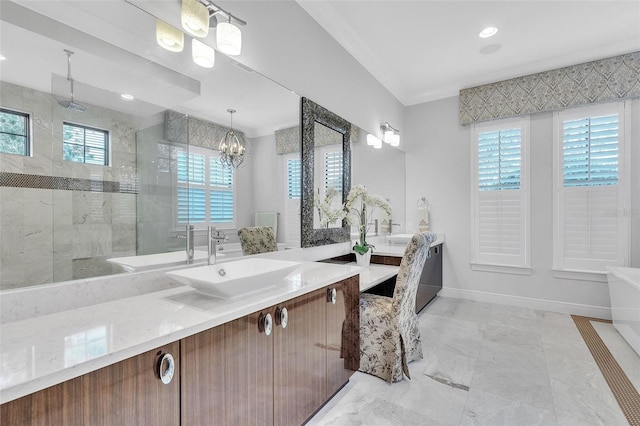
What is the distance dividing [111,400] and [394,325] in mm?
1653

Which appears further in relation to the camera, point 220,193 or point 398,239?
point 398,239

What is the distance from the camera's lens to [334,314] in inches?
70.2

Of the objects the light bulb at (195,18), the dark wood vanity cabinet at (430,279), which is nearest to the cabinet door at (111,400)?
the light bulb at (195,18)

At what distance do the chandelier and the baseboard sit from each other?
3.58 meters

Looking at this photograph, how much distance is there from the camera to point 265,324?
1.28m

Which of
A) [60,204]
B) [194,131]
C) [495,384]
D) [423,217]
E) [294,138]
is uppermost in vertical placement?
[294,138]

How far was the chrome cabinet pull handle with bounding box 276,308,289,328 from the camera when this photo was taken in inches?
53.1

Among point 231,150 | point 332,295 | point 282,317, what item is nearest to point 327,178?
point 231,150

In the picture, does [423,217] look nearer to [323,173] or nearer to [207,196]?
[323,173]

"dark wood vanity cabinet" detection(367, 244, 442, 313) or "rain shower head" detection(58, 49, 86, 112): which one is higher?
"rain shower head" detection(58, 49, 86, 112)

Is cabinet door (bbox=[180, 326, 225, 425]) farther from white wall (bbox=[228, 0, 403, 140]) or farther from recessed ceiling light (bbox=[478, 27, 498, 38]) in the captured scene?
recessed ceiling light (bbox=[478, 27, 498, 38])

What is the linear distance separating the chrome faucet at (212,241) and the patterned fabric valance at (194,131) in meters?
0.49

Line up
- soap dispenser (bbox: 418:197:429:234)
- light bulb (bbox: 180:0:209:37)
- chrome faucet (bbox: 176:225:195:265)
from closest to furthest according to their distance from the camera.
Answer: light bulb (bbox: 180:0:209:37) < chrome faucet (bbox: 176:225:195:265) < soap dispenser (bbox: 418:197:429:234)

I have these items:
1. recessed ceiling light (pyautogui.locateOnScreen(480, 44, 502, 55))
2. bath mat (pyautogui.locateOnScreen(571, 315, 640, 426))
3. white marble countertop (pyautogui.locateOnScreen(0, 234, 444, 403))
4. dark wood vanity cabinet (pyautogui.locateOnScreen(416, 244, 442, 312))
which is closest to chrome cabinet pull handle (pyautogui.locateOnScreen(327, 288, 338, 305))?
white marble countertop (pyautogui.locateOnScreen(0, 234, 444, 403))
